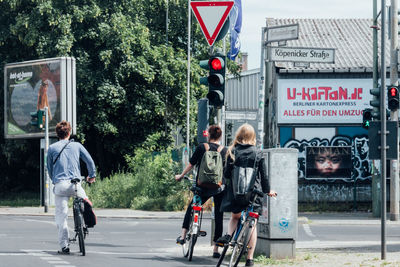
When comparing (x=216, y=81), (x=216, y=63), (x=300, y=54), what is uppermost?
(x=300, y=54)

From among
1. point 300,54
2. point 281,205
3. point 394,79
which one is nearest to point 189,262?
point 281,205

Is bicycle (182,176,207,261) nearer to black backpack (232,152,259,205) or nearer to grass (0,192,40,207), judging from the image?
black backpack (232,152,259,205)

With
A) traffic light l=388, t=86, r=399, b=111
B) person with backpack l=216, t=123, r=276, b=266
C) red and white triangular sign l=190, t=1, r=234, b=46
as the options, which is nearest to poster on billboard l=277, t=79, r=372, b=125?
traffic light l=388, t=86, r=399, b=111

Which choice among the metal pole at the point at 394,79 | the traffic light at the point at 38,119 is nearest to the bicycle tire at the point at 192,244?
the metal pole at the point at 394,79

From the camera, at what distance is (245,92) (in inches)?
2190

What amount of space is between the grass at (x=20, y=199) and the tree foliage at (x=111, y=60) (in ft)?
4.41

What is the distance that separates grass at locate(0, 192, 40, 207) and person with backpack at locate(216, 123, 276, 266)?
2060 centimetres

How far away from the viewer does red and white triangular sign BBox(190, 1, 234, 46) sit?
12406 mm

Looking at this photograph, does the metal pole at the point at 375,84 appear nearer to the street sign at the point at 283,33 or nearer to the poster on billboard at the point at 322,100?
the street sign at the point at 283,33

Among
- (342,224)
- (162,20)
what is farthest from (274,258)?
(162,20)

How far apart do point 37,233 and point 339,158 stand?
47.4 ft

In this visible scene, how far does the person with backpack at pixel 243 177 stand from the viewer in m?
9.60

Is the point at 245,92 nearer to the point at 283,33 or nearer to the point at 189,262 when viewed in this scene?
the point at 283,33

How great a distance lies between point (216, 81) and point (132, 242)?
3.67m
